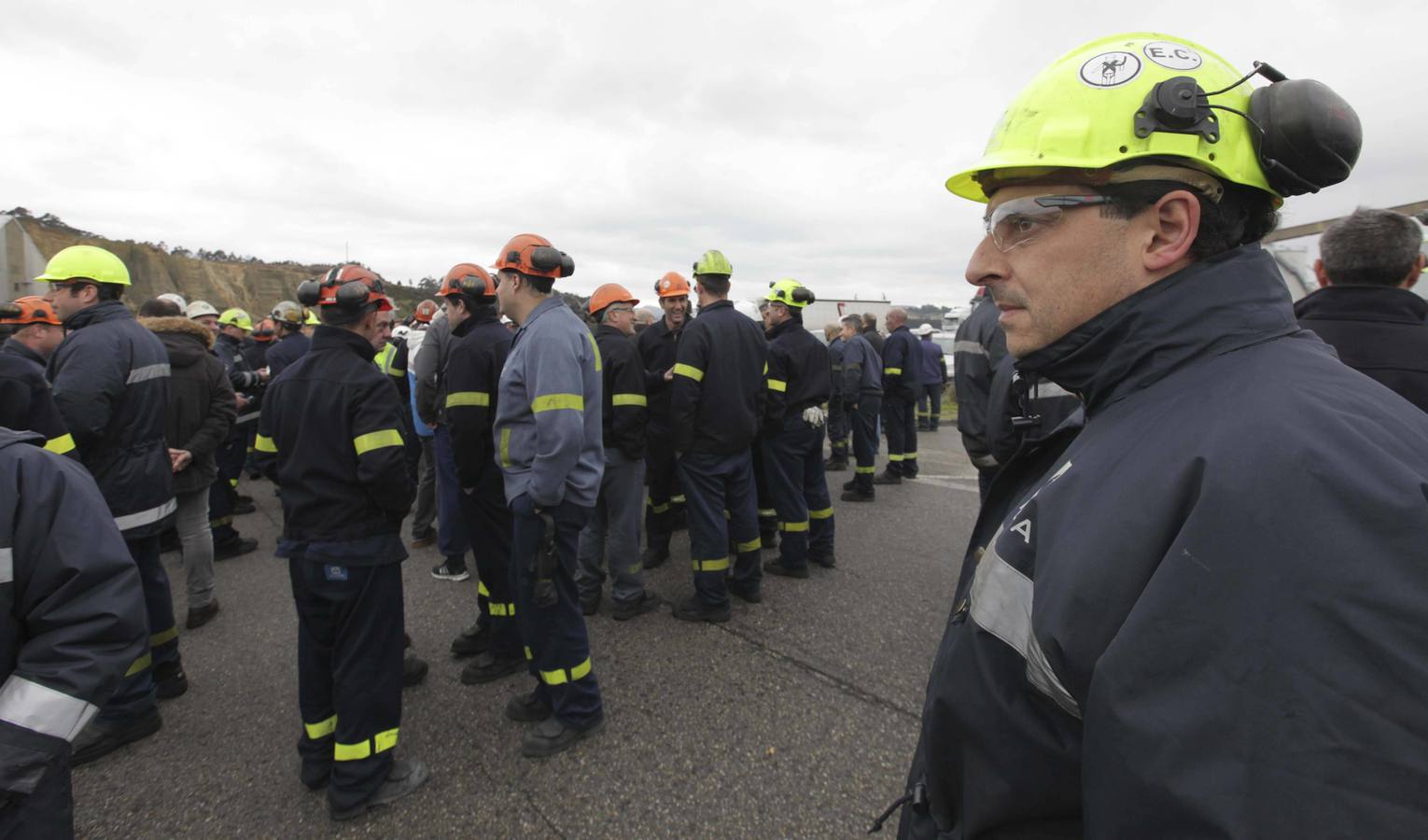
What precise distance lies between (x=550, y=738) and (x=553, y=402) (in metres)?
1.56

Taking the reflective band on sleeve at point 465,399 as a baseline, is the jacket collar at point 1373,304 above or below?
above

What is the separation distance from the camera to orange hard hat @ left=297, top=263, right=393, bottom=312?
2758 mm

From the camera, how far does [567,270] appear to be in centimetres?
328

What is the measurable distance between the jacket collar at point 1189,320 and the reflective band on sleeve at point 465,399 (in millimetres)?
3134

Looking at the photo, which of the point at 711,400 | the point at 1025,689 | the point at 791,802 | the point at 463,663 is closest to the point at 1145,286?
the point at 1025,689

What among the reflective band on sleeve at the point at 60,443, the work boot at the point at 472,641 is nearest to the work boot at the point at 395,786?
the work boot at the point at 472,641

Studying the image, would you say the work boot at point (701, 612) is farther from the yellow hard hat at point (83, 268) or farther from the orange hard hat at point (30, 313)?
the orange hard hat at point (30, 313)

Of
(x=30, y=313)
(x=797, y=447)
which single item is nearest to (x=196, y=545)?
(x=30, y=313)

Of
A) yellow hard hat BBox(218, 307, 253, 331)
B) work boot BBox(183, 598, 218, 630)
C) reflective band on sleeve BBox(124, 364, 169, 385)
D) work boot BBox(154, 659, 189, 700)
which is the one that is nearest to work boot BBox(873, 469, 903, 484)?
work boot BBox(183, 598, 218, 630)

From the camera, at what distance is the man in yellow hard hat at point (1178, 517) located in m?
0.61

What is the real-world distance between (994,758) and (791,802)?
80.7 inches

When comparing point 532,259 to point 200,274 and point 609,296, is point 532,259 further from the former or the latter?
point 200,274

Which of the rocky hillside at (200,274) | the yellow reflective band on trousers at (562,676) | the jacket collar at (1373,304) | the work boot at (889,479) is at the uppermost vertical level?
the rocky hillside at (200,274)

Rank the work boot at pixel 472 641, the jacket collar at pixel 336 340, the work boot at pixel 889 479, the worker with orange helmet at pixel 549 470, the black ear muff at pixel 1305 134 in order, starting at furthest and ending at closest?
the work boot at pixel 889 479, the work boot at pixel 472 641, the worker with orange helmet at pixel 549 470, the jacket collar at pixel 336 340, the black ear muff at pixel 1305 134
